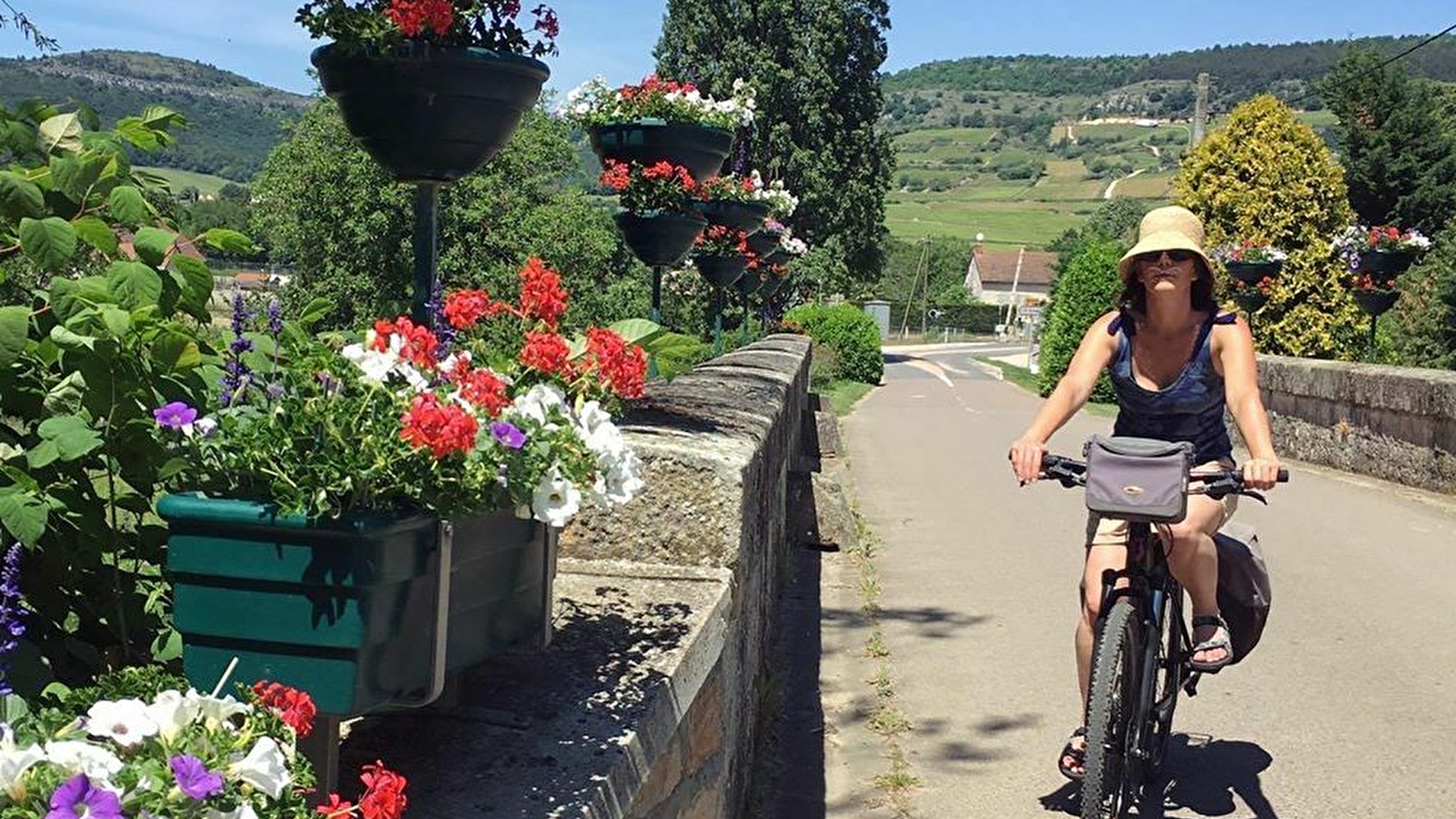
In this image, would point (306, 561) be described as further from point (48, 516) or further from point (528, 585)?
point (528, 585)

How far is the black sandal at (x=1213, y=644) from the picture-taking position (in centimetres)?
472

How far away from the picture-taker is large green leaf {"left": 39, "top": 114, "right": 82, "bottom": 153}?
8.44 ft

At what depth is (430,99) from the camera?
3.08m

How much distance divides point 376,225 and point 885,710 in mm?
35691

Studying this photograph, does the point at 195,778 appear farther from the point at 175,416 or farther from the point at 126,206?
the point at 126,206

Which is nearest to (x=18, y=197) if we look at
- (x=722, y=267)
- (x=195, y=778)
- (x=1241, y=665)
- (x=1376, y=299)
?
(x=195, y=778)

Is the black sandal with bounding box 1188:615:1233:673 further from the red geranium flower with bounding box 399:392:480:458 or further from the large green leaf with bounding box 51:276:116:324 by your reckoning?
the large green leaf with bounding box 51:276:116:324

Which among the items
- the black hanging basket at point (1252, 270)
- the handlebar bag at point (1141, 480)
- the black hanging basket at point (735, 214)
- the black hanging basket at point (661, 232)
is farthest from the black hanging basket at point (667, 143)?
the black hanging basket at point (1252, 270)

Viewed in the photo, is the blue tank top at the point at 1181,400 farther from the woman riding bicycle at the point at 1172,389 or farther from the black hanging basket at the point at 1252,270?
the black hanging basket at the point at 1252,270

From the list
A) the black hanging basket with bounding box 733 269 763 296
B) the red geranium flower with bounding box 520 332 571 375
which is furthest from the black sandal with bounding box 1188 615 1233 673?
the black hanging basket with bounding box 733 269 763 296

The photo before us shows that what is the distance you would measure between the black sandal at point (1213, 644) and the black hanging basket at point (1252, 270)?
53.8 feet

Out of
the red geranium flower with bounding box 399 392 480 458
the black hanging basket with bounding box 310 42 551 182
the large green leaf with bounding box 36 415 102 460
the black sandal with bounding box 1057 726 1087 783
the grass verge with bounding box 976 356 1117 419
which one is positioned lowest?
the grass verge with bounding box 976 356 1117 419

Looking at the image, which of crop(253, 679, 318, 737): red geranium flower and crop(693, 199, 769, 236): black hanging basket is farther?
crop(693, 199, 769, 236): black hanging basket

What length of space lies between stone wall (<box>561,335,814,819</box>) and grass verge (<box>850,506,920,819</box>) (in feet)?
1.92
